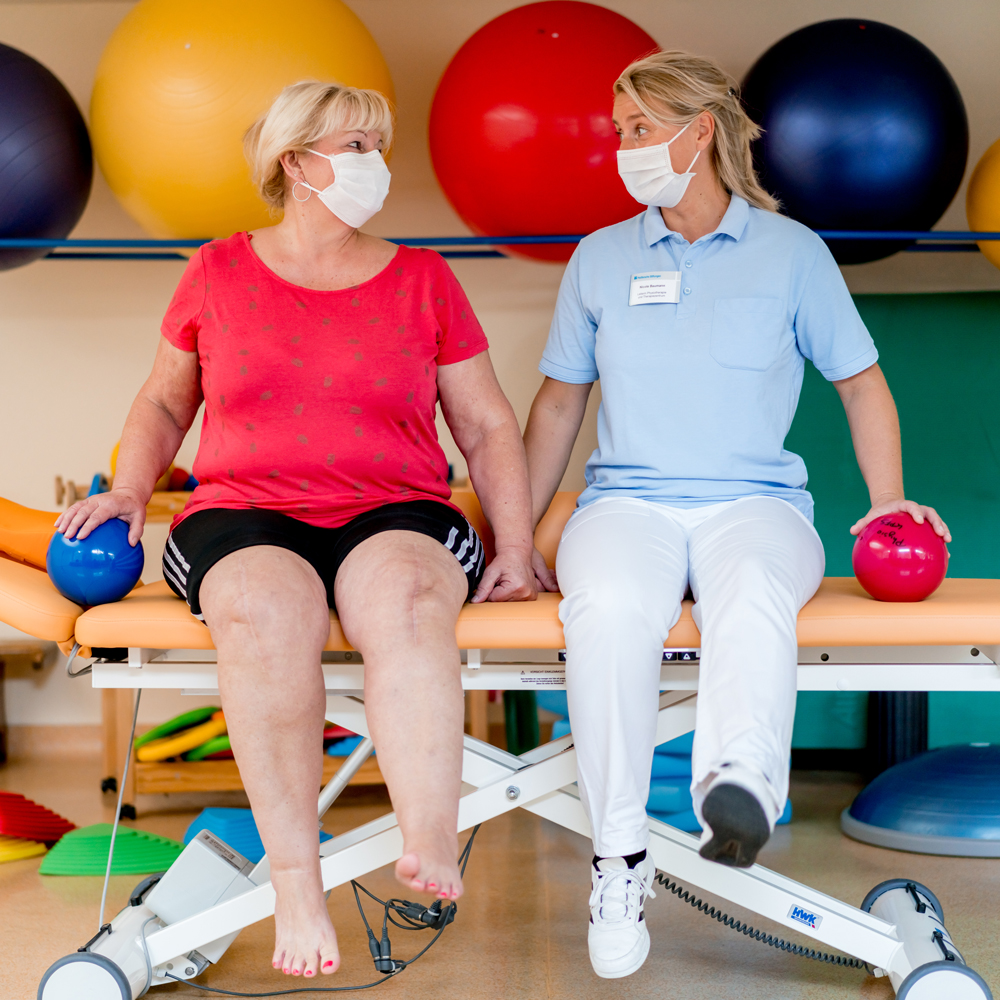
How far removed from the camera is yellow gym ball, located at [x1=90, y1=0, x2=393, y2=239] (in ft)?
7.52

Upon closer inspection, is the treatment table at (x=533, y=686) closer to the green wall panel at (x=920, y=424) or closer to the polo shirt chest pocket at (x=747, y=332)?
the polo shirt chest pocket at (x=747, y=332)

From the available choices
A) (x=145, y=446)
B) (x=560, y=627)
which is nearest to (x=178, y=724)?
(x=145, y=446)

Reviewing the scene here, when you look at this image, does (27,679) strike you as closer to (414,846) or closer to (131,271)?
(131,271)

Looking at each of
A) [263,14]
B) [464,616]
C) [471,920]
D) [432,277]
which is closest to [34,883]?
[471,920]

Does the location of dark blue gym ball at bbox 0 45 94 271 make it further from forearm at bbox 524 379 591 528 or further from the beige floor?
the beige floor

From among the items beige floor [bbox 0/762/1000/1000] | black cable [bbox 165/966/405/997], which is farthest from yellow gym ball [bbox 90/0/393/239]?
black cable [bbox 165/966/405/997]

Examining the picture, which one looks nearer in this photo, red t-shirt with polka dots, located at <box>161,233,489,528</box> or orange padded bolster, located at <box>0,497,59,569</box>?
red t-shirt with polka dots, located at <box>161,233,489,528</box>

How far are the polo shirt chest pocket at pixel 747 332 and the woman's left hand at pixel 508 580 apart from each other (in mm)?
476

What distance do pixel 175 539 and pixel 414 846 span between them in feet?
2.13

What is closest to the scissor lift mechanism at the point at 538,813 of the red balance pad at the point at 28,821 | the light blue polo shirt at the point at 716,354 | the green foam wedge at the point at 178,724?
the light blue polo shirt at the point at 716,354

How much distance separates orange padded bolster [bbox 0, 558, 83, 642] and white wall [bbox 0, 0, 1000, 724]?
5.22 ft

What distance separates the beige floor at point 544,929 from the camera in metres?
1.68

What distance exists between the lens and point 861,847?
93.2 inches

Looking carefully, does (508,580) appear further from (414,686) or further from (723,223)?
(723,223)
